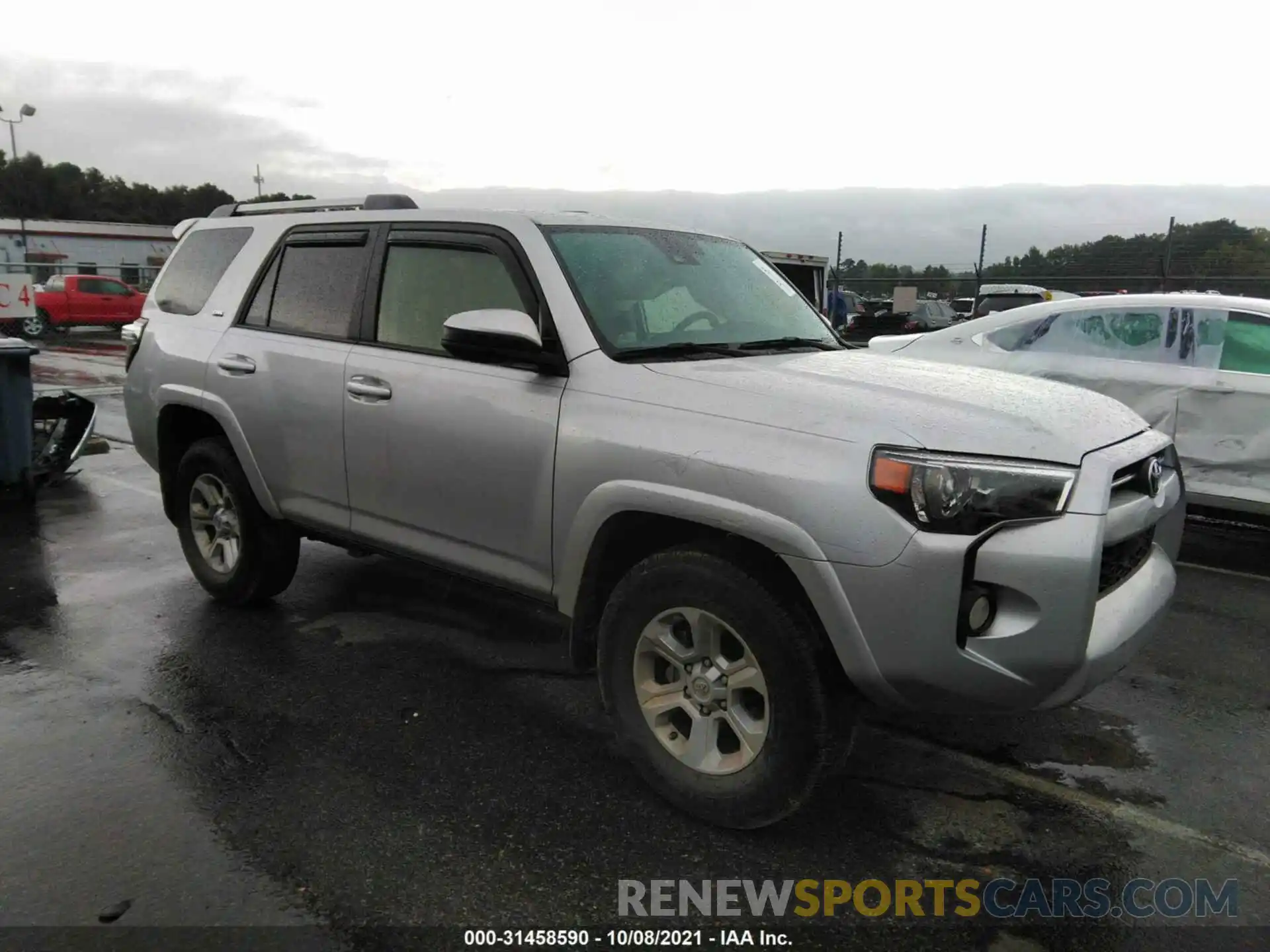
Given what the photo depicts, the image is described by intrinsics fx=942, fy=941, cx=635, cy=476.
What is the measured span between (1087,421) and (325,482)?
119 inches

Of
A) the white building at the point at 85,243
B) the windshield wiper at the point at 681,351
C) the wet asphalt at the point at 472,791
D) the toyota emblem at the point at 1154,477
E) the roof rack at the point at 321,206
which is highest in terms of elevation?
the white building at the point at 85,243

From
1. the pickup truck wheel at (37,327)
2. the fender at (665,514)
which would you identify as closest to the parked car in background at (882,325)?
the fender at (665,514)

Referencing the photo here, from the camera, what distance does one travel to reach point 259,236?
185 inches

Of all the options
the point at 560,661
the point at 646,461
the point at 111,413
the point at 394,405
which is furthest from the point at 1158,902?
the point at 111,413

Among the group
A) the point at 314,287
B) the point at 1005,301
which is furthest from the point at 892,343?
the point at 1005,301

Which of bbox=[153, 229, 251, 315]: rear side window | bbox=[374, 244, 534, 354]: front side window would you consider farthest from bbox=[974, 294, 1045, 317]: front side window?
bbox=[374, 244, 534, 354]: front side window

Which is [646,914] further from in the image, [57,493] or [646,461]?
[57,493]

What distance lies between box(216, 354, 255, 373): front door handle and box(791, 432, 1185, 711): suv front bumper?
2.98 meters

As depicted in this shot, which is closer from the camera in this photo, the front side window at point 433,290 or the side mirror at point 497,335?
the side mirror at point 497,335

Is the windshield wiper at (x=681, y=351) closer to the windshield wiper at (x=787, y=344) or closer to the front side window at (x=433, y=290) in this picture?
the windshield wiper at (x=787, y=344)

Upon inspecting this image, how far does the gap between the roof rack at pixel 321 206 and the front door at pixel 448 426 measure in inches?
10.5

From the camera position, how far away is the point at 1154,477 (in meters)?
2.99

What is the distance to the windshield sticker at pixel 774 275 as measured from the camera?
14.2 feet

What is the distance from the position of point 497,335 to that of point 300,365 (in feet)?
4.64
